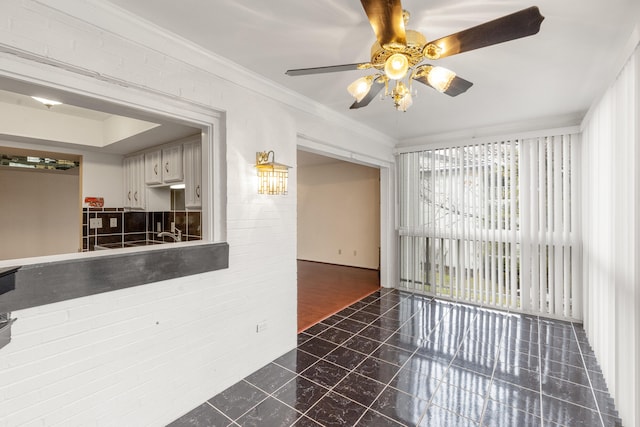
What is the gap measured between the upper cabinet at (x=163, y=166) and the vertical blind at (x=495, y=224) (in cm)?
Answer: 349

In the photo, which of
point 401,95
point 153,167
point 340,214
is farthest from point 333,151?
point 340,214

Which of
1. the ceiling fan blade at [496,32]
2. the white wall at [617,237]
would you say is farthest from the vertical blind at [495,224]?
the ceiling fan blade at [496,32]

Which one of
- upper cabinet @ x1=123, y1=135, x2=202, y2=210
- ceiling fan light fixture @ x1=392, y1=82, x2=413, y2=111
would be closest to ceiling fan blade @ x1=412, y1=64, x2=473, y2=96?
ceiling fan light fixture @ x1=392, y1=82, x2=413, y2=111

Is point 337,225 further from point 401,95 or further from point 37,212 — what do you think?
point 37,212

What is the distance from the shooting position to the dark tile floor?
1979 mm

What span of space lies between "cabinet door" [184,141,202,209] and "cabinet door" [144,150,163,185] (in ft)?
2.01

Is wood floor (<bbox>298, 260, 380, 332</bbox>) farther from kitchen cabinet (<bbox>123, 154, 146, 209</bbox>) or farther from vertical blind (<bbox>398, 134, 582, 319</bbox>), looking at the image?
kitchen cabinet (<bbox>123, 154, 146, 209</bbox>)

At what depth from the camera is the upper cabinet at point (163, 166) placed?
3480mm

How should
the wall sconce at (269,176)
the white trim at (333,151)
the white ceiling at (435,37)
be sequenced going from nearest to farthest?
the white ceiling at (435,37)
the wall sconce at (269,176)
the white trim at (333,151)

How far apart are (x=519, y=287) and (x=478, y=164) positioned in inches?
71.6

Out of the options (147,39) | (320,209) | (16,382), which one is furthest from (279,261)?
(320,209)

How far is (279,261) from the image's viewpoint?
277 centimetres

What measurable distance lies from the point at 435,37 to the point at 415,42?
0.60 m

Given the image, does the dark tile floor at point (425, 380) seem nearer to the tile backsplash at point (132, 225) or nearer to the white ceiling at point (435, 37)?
the tile backsplash at point (132, 225)
